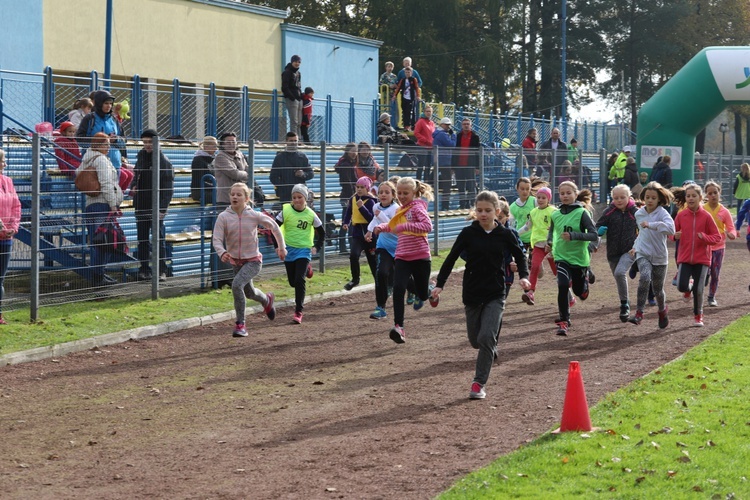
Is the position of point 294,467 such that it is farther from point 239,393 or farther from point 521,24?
point 521,24

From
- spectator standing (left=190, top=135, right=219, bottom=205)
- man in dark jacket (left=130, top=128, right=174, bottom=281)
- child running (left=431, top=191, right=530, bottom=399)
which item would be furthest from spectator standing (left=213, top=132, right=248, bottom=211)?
child running (left=431, top=191, right=530, bottom=399)

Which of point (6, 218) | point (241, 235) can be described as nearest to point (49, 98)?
point (6, 218)

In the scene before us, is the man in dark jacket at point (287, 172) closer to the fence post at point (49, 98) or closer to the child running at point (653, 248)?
the fence post at point (49, 98)

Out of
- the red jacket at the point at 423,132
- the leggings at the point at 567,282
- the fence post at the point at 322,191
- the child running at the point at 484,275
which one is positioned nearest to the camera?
the child running at the point at 484,275

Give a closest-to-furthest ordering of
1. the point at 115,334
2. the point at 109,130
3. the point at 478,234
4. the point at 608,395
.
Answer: the point at 608,395, the point at 478,234, the point at 115,334, the point at 109,130

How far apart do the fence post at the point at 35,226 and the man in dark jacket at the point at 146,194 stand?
2085 millimetres

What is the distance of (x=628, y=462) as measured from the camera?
7.39 metres

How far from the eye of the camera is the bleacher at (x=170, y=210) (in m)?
14.3

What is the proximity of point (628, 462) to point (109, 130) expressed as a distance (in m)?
11.1

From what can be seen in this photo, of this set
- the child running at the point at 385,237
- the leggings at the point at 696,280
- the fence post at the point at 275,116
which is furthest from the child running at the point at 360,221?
the fence post at the point at 275,116

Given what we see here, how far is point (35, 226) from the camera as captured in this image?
13.6m

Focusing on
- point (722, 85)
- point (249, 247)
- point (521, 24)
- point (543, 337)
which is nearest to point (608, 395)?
point (543, 337)

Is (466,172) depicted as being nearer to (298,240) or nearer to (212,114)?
(212,114)

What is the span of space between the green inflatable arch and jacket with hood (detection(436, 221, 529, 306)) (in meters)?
22.9
